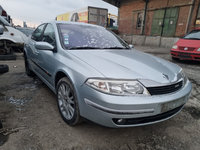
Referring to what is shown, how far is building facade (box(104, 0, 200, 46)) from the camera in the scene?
34.4 ft

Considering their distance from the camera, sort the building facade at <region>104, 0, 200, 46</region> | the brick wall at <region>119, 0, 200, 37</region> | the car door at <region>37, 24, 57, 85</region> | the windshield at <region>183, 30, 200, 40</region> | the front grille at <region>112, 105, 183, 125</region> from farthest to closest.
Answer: the brick wall at <region>119, 0, 200, 37</region>
the building facade at <region>104, 0, 200, 46</region>
the windshield at <region>183, 30, 200, 40</region>
the car door at <region>37, 24, 57, 85</region>
the front grille at <region>112, 105, 183, 125</region>

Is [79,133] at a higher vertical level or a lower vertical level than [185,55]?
lower

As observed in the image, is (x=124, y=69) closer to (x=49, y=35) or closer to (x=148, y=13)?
(x=49, y=35)

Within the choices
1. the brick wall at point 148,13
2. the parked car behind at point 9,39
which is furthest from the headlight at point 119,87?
the brick wall at point 148,13

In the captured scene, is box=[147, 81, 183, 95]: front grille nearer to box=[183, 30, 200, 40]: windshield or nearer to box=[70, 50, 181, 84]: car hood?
box=[70, 50, 181, 84]: car hood

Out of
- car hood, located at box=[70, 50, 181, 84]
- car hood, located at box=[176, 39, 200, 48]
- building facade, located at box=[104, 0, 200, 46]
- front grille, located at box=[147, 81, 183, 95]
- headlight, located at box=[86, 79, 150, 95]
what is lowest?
front grille, located at box=[147, 81, 183, 95]

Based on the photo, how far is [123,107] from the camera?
4.37 ft

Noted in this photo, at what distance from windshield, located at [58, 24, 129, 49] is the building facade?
34.1 feet

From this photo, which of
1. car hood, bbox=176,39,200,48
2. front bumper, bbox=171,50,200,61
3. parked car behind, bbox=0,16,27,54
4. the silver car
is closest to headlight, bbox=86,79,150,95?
the silver car

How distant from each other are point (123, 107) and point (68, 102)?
828 mm

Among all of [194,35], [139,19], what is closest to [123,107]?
[194,35]

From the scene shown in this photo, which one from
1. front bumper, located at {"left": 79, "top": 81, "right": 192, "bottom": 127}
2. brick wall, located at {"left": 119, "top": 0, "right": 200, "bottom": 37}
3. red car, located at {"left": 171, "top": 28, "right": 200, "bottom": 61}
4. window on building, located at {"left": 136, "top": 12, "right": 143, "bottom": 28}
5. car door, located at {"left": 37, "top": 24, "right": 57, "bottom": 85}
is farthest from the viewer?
window on building, located at {"left": 136, "top": 12, "right": 143, "bottom": 28}

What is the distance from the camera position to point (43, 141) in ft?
5.29

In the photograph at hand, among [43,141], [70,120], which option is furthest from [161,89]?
[43,141]
